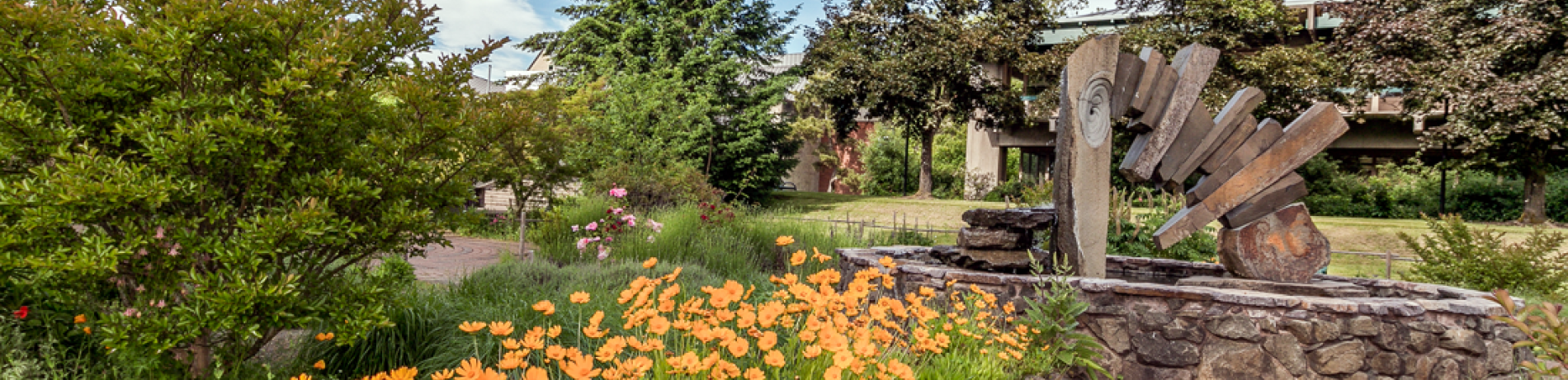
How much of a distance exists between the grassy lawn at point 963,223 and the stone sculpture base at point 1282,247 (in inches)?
295

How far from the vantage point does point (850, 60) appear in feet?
79.8

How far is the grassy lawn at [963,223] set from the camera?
13891mm

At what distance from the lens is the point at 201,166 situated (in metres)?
3.45

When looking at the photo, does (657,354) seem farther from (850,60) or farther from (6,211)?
(850,60)

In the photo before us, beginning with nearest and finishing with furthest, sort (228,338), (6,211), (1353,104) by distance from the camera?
(6,211) → (228,338) → (1353,104)

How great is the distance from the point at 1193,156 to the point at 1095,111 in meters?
0.84

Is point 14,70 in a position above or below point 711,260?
above

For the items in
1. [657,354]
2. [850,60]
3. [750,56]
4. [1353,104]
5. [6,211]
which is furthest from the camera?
[750,56]

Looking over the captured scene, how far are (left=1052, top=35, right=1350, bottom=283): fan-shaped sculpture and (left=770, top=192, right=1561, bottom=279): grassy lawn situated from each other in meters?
7.31

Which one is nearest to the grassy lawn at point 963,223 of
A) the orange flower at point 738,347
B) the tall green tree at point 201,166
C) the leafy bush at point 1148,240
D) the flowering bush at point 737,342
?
the leafy bush at point 1148,240

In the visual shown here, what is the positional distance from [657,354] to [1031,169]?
2871 centimetres

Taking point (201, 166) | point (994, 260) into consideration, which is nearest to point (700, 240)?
point (994, 260)

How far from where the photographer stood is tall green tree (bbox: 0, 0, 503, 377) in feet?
10.2

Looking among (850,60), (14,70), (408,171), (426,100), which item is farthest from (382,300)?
(850,60)
